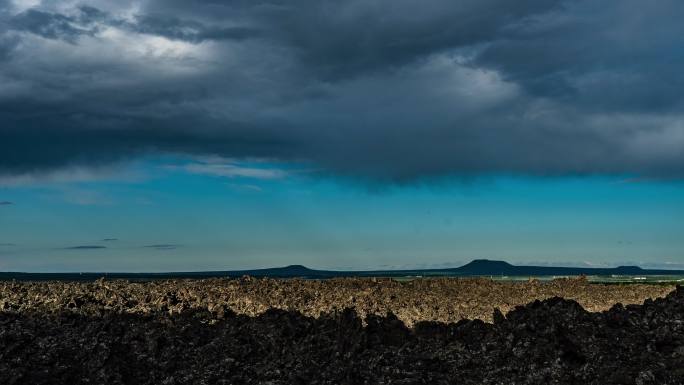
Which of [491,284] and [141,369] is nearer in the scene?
[141,369]

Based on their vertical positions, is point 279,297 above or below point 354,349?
above

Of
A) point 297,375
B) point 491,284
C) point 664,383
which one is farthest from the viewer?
point 491,284

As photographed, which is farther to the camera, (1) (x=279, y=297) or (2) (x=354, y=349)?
(1) (x=279, y=297)

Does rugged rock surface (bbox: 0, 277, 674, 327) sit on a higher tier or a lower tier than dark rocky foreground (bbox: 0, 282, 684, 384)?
higher

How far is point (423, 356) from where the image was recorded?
14.9 meters

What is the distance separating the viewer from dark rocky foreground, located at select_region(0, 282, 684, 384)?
14.1 m

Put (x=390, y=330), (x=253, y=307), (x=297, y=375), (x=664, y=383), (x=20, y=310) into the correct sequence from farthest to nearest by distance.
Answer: (x=253, y=307) → (x=20, y=310) → (x=390, y=330) → (x=297, y=375) → (x=664, y=383)

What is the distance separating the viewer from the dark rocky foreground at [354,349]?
46.3 ft

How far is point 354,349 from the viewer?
Answer: 48.8 ft

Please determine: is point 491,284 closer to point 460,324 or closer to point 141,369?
point 460,324

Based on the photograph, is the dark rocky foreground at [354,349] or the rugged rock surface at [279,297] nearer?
the dark rocky foreground at [354,349]

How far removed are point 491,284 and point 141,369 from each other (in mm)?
24596

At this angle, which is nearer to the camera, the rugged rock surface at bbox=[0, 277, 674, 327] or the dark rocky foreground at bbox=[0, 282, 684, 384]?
the dark rocky foreground at bbox=[0, 282, 684, 384]

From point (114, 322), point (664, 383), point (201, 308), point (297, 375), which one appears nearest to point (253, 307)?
point (201, 308)
